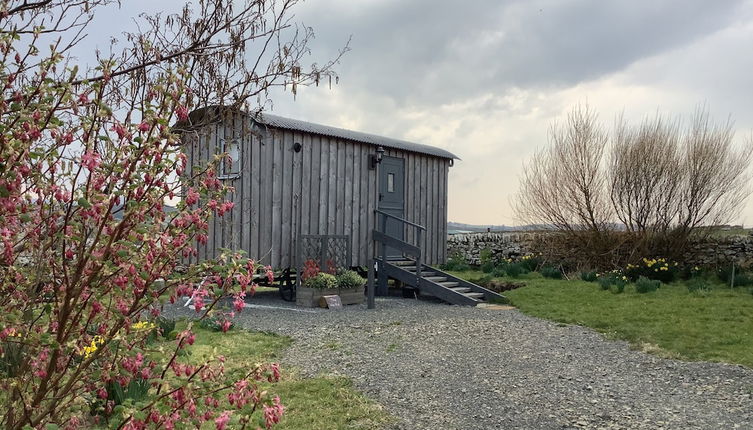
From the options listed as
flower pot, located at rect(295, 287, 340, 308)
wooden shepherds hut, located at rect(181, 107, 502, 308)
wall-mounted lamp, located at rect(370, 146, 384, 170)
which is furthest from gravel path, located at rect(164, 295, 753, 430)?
wall-mounted lamp, located at rect(370, 146, 384, 170)

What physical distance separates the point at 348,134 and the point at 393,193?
6.15 feet

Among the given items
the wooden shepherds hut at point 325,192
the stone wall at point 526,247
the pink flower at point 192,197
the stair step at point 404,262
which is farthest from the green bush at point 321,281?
the pink flower at point 192,197

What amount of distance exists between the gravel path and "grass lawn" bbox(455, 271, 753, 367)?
44cm

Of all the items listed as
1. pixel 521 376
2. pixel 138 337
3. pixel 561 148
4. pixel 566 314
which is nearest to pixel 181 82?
pixel 138 337

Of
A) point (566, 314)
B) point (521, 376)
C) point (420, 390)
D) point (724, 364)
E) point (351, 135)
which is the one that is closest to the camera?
point (420, 390)

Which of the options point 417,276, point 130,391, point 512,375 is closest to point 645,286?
point 417,276

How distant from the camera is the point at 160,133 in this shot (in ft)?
7.84

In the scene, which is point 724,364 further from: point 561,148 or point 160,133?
point 561,148

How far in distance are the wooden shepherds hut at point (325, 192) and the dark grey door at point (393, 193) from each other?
2 cm

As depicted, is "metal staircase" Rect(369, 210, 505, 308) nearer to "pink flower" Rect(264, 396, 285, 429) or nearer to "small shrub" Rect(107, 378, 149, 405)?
"small shrub" Rect(107, 378, 149, 405)

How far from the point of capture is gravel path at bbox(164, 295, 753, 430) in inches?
190

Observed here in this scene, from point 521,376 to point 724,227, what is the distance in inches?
438

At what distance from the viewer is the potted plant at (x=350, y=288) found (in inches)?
444

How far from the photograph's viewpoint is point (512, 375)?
19.6 feet
